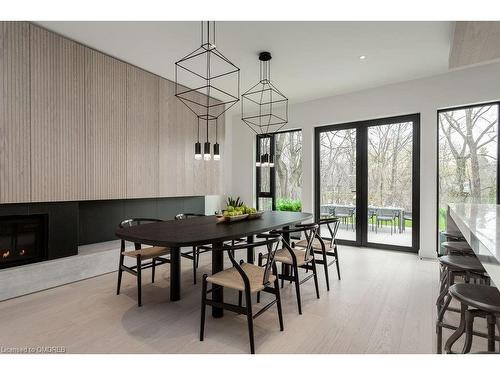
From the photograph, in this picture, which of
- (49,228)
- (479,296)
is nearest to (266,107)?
(49,228)

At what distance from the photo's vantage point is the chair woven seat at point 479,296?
1.35 meters

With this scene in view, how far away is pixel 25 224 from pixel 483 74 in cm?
633

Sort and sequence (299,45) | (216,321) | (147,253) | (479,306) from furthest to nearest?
(299,45) → (147,253) → (216,321) → (479,306)

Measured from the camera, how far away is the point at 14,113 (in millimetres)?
2965

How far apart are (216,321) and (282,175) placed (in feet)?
13.8

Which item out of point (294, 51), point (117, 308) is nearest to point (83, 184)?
point (117, 308)

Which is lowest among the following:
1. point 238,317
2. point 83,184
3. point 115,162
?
point 238,317

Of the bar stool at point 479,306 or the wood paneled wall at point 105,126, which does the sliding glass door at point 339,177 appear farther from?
the bar stool at point 479,306

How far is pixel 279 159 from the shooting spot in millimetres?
6305

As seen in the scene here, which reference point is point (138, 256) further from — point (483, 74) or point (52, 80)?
point (483, 74)

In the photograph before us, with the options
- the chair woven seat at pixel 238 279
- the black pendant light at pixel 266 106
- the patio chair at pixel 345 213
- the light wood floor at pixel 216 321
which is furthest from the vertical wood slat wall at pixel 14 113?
the patio chair at pixel 345 213

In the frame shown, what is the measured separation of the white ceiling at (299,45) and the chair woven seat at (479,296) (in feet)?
8.92

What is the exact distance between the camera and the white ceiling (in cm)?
310

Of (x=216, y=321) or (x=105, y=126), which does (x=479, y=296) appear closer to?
(x=216, y=321)
